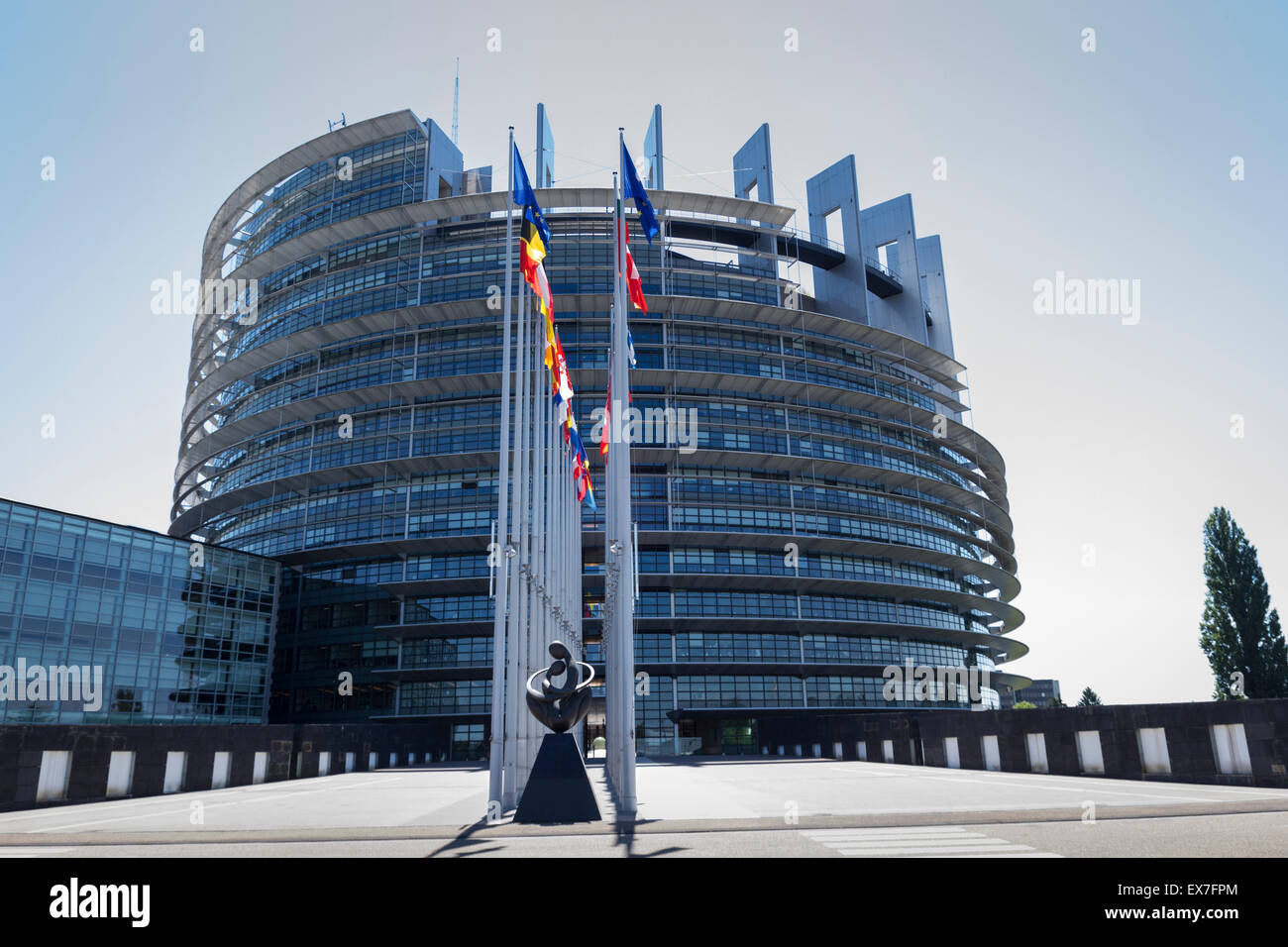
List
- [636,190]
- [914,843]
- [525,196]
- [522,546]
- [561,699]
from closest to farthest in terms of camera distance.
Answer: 1. [914,843]
2. [561,699]
3. [522,546]
4. [525,196]
5. [636,190]

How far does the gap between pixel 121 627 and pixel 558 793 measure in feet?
146

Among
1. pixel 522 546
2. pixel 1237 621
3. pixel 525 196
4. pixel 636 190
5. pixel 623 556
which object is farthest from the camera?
pixel 1237 621

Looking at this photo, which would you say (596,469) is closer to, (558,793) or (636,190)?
(636,190)

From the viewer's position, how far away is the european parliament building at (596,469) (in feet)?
213

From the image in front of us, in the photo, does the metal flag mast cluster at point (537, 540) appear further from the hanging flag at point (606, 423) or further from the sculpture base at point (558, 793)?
the hanging flag at point (606, 423)

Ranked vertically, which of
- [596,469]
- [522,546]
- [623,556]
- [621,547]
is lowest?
[623,556]

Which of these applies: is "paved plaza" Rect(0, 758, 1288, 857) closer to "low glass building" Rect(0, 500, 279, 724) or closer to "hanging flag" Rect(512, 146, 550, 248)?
"hanging flag" Rect(512, 146, 550, 248)

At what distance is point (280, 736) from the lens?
34.8 metres

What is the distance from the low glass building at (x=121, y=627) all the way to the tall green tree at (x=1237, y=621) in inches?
2568

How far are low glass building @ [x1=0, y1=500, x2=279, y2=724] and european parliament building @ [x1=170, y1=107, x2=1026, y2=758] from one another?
27.7ft

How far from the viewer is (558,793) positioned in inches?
639

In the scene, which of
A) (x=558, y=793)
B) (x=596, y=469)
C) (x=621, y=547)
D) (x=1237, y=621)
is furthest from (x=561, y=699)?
(x=1237, y=621)
